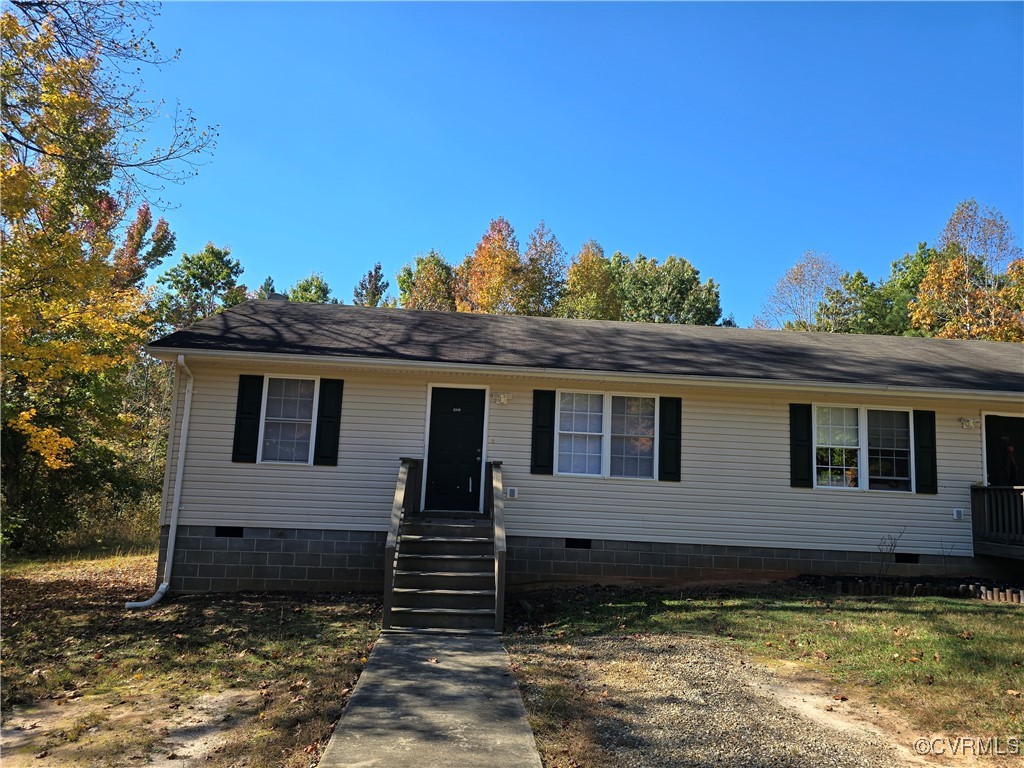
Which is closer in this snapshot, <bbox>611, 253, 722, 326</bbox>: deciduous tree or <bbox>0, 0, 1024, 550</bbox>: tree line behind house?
<bbox>0, 0, 1024, 550</bbox>: tree line behind house

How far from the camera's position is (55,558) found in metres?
14.6

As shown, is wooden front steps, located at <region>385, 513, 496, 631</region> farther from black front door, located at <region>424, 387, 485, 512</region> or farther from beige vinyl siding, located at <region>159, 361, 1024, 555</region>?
beige vinyl siding, located at <region>159, 361, 1024, 555</region>

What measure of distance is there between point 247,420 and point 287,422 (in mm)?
564

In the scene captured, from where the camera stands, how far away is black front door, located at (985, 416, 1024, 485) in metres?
10.9

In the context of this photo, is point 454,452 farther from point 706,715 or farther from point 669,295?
point 669,295

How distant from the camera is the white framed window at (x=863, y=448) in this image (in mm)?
10734

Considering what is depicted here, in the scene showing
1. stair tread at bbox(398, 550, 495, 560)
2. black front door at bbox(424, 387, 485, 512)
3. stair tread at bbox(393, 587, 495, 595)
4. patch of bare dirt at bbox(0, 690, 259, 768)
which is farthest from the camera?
black front door at bbox(424, 387, 485, 512)

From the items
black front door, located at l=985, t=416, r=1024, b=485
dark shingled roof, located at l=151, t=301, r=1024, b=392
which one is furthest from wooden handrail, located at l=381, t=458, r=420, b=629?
black front door, located at l=985, t=416, r=1024, b=485

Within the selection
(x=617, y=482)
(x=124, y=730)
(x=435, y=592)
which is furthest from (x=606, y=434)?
(x=124, y=730)

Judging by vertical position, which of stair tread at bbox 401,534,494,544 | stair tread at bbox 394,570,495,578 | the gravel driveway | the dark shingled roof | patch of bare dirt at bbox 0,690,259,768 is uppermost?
the dark shingled roof

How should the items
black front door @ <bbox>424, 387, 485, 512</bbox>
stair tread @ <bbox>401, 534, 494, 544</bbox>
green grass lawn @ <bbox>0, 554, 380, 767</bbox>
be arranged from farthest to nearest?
black front door @ <bbox>424, 387, 485, 512</bbox>, stair tread @ <bbox>401, 534, 494, 544</bbox>, green grass lawn @ <bbox>0, 554, 380, 767</bbox>

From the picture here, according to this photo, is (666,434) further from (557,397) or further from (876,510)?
(876,510)

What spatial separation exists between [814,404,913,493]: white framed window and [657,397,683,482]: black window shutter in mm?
2147

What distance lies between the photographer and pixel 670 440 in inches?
417
